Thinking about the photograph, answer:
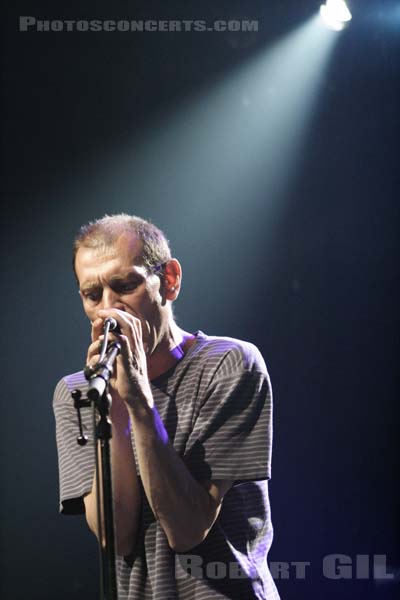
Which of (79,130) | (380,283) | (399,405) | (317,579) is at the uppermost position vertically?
(79,130)

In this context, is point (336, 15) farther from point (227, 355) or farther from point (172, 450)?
point (172, 450)

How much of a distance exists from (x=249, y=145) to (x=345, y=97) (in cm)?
39

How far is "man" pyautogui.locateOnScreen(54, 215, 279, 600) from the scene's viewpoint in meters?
1.87

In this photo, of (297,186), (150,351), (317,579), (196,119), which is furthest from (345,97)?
(317,579)

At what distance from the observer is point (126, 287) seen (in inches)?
84.4

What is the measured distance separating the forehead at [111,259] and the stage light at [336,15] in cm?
116

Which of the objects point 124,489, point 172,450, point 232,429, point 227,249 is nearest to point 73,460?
point 124,489

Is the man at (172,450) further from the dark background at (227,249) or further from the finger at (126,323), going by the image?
the dark background at (227,249)

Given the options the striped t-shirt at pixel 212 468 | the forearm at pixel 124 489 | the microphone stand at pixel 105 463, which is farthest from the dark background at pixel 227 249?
the microphone stand at pixel 105 463

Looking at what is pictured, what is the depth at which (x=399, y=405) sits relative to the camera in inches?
101

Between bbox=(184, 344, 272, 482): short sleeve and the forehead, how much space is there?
0.40 meters

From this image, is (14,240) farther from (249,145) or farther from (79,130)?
(249,145)

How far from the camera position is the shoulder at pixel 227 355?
207 centimetres

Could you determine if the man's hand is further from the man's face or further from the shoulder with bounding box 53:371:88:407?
the shoulder with bounding box 53:371:88:407
